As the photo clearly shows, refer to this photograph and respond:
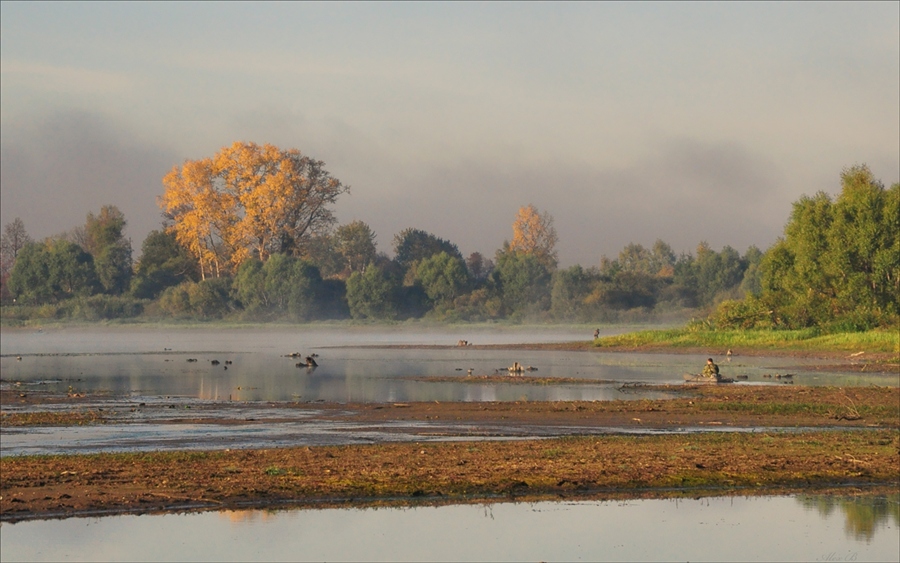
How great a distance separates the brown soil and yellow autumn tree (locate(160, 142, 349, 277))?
3597 inches

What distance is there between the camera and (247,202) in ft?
355

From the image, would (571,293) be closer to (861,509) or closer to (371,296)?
(371,296)

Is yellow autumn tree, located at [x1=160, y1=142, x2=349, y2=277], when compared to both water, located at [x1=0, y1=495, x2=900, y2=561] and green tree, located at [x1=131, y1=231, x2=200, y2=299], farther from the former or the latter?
water, located at [x1=0, y1=495, x2=900, y2=561]

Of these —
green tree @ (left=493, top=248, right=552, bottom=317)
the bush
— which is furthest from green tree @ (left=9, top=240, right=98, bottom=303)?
the bush

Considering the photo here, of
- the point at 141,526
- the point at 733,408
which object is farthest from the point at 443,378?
the point at 141,526

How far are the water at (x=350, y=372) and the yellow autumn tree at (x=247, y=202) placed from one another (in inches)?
1620

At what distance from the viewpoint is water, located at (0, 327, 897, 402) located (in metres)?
32.5

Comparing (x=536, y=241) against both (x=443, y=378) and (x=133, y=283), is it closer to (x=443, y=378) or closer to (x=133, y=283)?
(x=133, y=283)

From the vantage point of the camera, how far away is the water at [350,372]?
32.5 m

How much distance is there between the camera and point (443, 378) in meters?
38.1

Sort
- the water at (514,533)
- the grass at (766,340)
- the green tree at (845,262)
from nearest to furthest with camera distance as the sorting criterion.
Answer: the water at (514,533)
the grass at (766,340)
the green tree at (845,262)

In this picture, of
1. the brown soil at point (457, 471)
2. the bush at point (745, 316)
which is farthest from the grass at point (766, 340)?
the brown soil at point (457, 471)

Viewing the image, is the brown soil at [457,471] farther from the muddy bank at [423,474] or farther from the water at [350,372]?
the water at [350,372]

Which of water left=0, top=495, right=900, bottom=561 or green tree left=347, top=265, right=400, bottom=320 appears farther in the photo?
green tree left=347, top=265, right=400, bottom=320
